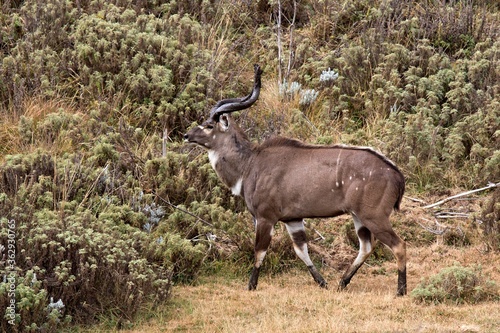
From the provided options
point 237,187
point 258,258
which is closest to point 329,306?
point 258,258

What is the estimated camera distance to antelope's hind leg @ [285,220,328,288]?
11.1 meters

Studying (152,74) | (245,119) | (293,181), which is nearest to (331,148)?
(293,181)

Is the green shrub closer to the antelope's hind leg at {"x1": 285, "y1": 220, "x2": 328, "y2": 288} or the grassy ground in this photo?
the grassy ground

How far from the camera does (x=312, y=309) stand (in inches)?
381

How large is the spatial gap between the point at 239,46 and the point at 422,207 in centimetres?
497

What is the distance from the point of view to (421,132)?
44.4ft

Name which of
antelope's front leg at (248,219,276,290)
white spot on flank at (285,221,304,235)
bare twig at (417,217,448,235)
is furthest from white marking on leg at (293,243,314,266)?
bare twig at (417,217,448,235)

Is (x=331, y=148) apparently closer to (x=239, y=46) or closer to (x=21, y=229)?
(x=21, y=229)

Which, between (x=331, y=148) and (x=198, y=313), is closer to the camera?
(x=198, y=313)

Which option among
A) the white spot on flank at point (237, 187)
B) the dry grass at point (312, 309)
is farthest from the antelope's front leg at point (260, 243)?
the white spot on flank at point (237, 187)

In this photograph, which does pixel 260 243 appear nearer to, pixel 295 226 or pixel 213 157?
pixel 295 226

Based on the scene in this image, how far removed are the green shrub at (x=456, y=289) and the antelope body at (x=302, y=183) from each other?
0.40 meters

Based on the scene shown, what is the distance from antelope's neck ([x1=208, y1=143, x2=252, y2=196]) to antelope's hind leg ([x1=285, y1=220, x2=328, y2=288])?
2.53 ft

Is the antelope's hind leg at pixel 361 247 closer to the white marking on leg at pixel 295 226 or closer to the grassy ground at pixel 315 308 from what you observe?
the grassy ground at pixel 315 308
